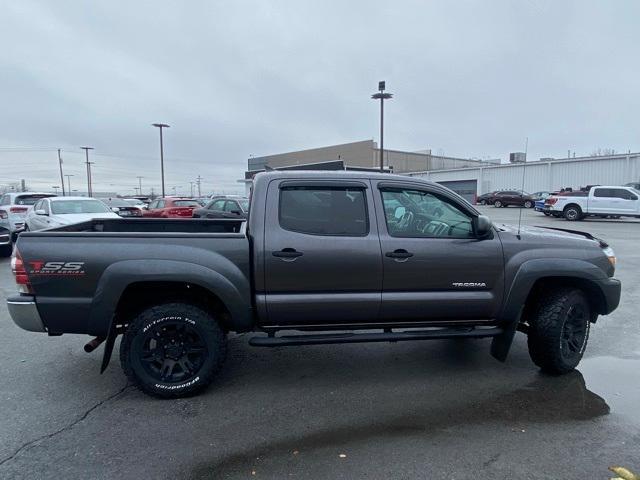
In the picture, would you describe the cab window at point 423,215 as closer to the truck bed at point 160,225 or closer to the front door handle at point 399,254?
the front door handle at point 399,254

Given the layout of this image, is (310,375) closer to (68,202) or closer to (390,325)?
(390,325)

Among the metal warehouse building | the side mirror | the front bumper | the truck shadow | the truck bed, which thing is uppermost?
the metal warehouse building

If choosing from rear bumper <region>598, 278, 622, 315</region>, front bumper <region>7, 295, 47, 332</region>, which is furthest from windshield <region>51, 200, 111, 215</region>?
rear bumper <region>598, 278, 622, 315</region>

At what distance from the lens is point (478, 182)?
5047cm

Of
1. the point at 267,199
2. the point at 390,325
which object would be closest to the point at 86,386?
the point at 267,199

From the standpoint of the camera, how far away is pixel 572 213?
936 inches

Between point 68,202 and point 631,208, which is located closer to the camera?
point 68,202

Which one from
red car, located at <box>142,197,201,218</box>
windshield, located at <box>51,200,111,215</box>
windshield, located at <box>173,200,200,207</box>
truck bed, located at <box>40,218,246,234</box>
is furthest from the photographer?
windshield, located at <box>173,200,200,207</box>

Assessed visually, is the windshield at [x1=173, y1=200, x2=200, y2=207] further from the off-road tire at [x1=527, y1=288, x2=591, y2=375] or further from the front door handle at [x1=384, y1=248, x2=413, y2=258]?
the off-road tire at [x1=527, y1=288, x2=591, y2=375]

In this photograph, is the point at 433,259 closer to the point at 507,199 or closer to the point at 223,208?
the point at 223,208

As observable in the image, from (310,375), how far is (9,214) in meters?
13.6

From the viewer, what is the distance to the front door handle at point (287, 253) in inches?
144

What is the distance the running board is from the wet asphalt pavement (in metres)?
0.48

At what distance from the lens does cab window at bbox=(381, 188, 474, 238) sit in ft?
13.0
